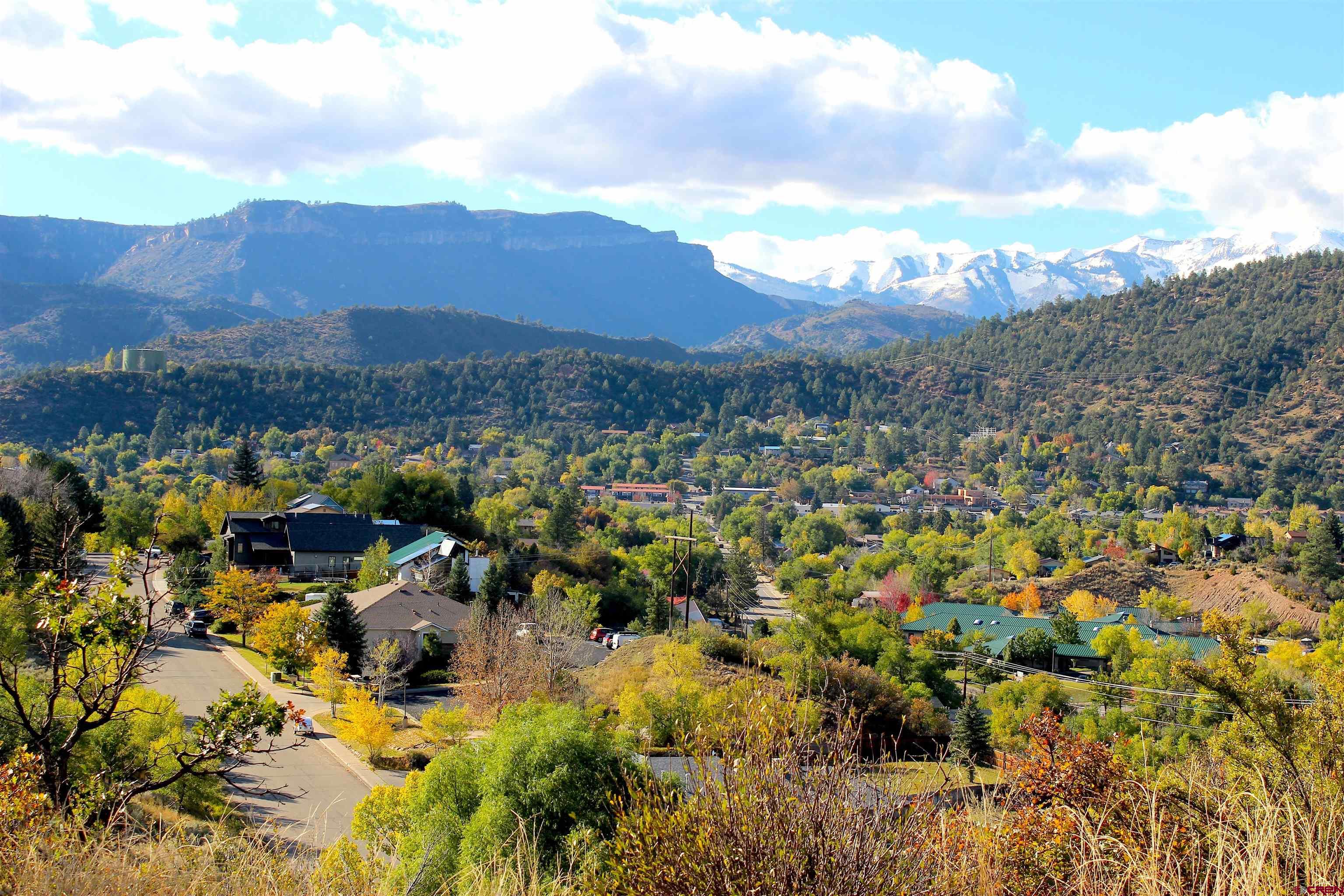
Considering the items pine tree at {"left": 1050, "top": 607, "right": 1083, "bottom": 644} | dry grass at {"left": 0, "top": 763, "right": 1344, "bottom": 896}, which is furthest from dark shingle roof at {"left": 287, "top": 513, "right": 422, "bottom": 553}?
dry grass at {"left": 0, "top": 763, "right": 1344, "bottom": 896}

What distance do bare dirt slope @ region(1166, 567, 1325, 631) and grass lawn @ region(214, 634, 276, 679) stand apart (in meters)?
37.9

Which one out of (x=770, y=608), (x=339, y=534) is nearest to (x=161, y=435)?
(x=339, y=534)

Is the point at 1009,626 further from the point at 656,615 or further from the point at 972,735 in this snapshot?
the point at 972,735

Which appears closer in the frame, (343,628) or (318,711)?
(318,711)

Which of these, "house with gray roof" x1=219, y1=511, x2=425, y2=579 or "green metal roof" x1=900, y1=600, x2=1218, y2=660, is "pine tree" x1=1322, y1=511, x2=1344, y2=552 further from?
"house with gray roof" x1=219, y1=511, x2=425, y2=579

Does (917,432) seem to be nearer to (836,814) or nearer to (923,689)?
(923,689)

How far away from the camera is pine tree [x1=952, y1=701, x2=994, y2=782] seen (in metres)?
22.9

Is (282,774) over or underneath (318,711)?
over

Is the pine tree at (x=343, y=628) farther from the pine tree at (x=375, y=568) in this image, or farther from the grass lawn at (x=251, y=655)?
the pine tree at (x=375, y=568)

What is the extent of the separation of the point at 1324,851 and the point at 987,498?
98222 millimetres

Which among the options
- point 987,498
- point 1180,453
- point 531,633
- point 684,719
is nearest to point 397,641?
point 531,633

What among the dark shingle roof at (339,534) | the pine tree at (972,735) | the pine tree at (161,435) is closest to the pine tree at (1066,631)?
the pine tree at (972,735)

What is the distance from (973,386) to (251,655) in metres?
116

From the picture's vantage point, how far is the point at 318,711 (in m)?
23.6
